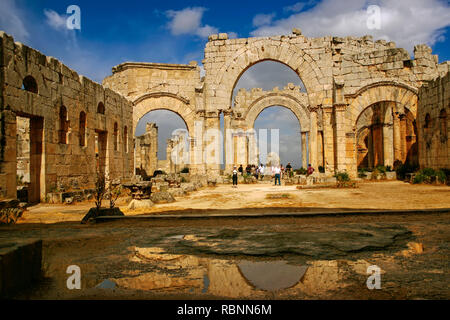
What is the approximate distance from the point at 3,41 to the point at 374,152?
2314cm

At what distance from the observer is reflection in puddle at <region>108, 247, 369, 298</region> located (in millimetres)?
2643

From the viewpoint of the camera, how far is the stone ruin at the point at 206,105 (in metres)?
10.4

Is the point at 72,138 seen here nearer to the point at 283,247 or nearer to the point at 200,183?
the point at 200,183

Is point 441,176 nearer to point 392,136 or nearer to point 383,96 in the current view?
point 383,96

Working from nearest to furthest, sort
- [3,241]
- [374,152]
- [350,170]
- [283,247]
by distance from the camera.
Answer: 1. [3,241]
2. [283,247]
3. [350,170]
4. [374,152]

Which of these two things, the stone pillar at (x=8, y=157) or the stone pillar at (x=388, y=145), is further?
the stone pillar at (x=388, y=145)

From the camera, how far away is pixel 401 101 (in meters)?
17.7

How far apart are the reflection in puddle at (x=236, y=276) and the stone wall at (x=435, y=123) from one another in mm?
14140

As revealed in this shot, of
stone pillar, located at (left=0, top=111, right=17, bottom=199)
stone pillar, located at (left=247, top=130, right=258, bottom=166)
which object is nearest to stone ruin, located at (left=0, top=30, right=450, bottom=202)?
stone pillar, located at (left=0, top=111, right=17, bottom=199)

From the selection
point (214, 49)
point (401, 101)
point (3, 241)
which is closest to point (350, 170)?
point (401, 101)

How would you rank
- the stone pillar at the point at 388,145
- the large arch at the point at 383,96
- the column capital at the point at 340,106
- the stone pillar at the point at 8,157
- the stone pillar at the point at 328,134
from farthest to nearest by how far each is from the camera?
the stone pillar at the point at 388,145 < the stone pillar at the point at 328,134 < the column capital at the point at 340,106 < the large arch at the point at 383,96 < the stone pillar at the point at 8,157

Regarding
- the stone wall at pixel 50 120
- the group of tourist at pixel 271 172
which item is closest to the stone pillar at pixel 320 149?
the group of tourist at pixel 271 172

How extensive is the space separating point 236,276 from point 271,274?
1.06ft

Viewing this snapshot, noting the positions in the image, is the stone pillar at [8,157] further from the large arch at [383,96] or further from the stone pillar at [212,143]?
the large arch at [383,96]
